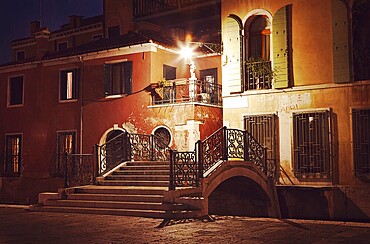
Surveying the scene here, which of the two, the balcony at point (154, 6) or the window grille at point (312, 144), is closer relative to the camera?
the window grille at point (312, 144)

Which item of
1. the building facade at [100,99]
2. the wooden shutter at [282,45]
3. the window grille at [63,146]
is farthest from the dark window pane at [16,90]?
the wooden shutter at [282,45]

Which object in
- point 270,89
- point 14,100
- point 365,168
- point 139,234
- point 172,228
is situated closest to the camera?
point 139,234

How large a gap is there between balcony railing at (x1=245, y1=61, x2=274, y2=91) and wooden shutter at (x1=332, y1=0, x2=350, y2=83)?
81.5 inches

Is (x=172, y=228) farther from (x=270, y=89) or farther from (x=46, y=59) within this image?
(x=46, y=59)

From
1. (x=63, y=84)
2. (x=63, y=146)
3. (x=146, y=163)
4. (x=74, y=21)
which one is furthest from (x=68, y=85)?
(x=74, y=21)

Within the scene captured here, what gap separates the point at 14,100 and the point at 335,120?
642 inches

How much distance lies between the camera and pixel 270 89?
17.4 meters

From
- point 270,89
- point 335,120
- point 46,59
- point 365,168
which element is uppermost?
point 46,59

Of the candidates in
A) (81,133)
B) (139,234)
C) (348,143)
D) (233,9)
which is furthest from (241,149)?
(81,133)

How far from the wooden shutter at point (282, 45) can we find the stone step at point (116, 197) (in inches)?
237

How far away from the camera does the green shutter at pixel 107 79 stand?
2256 centimetres

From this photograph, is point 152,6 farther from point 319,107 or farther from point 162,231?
point 162,231

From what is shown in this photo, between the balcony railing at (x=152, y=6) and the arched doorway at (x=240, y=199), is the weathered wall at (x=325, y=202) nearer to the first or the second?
the arched doorway at (x=240, y=199)

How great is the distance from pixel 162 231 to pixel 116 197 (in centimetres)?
382
